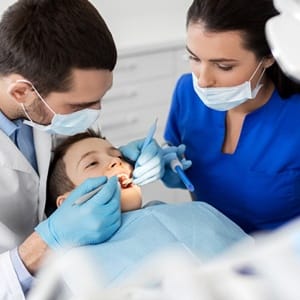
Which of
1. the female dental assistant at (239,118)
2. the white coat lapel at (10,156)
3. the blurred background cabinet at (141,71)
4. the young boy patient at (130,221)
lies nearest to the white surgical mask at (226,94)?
the female dental assistant at (239,118)

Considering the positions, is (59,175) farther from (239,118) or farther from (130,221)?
(239,118)

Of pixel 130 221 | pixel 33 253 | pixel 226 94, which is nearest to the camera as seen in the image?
pixel 33 253

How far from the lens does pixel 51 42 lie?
1.29m

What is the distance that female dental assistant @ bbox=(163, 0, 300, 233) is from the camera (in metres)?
1.38

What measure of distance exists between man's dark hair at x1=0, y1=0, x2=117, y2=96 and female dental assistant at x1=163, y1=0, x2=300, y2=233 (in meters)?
0.26

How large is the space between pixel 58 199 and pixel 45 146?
145 mm

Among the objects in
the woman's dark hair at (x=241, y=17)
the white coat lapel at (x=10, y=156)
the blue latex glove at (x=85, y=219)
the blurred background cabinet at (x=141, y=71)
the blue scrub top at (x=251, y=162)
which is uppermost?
the woman's dark hair at (x=241, y=17)

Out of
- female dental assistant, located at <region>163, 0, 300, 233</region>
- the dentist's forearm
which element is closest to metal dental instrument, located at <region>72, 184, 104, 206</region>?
the dentist's forearm

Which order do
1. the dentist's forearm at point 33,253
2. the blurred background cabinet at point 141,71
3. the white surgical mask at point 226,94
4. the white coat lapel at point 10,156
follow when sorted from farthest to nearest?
the blurred background cabinet at point 141,71 < the white surgical mask at point 226,94 < the white coat lapel at point 10,156 < the dentist's forearm at point 33,253

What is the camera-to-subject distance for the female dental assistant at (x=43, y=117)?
1.22 metres

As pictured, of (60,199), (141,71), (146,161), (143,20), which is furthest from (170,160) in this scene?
(143,20)

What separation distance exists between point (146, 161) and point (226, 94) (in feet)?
0.89

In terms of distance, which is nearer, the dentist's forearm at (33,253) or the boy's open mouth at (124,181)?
the dentist's forearm at (33,253)

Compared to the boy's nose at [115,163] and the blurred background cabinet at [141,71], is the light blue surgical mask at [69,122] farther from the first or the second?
the blurred background cabinet at [141,71]
